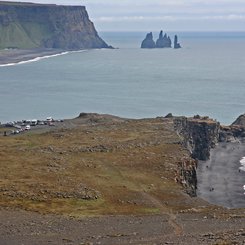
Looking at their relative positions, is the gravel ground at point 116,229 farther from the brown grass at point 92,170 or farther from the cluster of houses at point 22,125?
the cluster of houses at point 22,125

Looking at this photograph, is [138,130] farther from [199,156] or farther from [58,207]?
[58,207]

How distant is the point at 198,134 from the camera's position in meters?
110

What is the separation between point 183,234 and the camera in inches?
1843

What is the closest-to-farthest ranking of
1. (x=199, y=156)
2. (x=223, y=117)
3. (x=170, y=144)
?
(x=170, y=144), (x=199, y=156), (x=223, y=117)

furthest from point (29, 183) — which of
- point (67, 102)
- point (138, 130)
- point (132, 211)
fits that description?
point (67, 102)

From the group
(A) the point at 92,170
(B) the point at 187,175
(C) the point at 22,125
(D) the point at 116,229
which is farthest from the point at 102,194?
(C) the point at 22,125

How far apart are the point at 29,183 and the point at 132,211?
12.3m

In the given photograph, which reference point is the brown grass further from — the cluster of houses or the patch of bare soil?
the cluster of houses

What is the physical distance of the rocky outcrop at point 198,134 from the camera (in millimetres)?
103363

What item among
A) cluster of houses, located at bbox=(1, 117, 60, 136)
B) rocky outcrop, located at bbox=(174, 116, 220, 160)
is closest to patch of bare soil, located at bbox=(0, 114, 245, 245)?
cluster of houses, located at bbox=(1, 117, 60, 136)

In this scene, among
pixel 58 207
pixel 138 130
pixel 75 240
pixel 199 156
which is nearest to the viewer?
pixel 75 240

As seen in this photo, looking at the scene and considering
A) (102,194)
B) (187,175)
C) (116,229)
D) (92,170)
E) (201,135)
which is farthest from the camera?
(201,135)

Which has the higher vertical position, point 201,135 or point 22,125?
point 22,125

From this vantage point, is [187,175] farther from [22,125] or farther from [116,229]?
[22,125]
